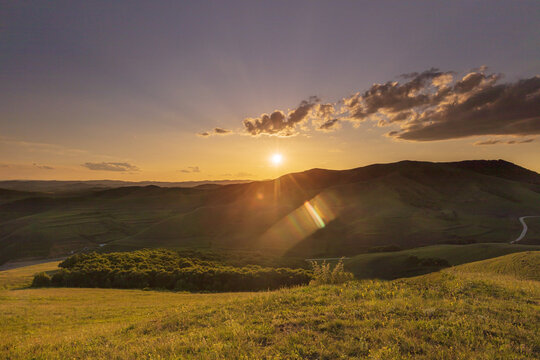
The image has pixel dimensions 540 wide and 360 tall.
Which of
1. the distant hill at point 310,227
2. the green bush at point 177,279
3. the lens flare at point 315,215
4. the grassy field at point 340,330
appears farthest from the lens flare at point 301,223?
the grassy field at point 340,330

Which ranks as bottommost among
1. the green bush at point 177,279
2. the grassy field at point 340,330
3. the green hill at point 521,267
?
the green bush at point 177,279

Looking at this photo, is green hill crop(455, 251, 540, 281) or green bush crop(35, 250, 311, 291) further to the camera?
green bush crop(35, 250, 311, 291)

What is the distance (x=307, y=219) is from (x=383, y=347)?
146640mm

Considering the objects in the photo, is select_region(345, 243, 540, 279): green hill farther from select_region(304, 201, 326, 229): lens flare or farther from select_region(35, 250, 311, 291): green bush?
select_region(304, 201, 326, 229): lens flare

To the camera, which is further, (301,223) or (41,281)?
(301,223)

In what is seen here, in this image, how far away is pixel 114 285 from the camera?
39625mm

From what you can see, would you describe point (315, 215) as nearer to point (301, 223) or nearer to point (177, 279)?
point (301, 223)

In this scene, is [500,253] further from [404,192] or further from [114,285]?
[404,192]

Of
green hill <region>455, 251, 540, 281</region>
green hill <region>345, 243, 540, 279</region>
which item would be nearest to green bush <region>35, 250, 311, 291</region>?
green hill <region>455, 251, 540, 281</region>

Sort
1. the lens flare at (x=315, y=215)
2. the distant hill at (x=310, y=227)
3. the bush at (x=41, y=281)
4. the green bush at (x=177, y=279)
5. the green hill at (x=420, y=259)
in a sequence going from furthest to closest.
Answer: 1. the lens flare at (x=315, y=215)
2. the distant hill at (x=310, y=227)
3. the green hill at (x=420, y=259)
4. the green bush at (x=177, y=279)
5. the bush at (x=41, y=281)

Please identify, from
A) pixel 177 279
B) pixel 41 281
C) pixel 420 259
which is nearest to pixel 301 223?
pixel 420 259

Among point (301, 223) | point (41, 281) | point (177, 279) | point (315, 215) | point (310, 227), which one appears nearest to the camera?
point (41, 281)

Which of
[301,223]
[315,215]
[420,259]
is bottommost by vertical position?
[420,259]

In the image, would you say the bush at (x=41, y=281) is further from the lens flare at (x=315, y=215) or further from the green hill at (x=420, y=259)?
the lens flare at (x=315, y=215)
